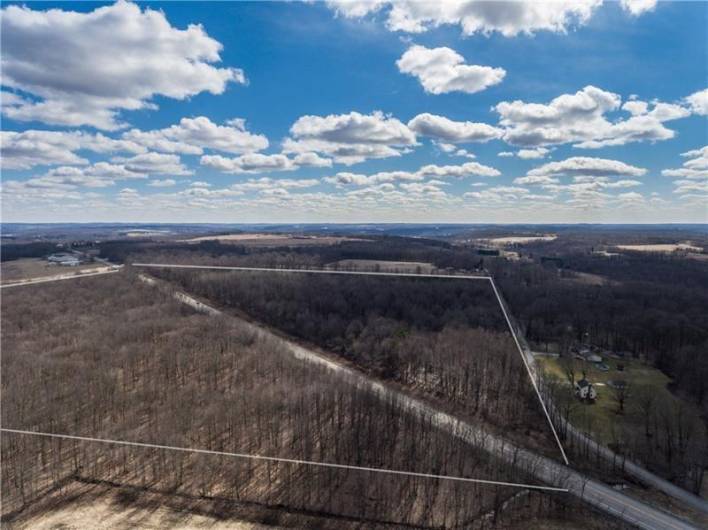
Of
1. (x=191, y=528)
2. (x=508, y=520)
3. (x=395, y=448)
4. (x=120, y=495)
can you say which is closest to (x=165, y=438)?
(x=120, y=495)

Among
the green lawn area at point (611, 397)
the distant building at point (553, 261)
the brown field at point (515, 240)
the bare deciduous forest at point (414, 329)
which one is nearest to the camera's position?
the green lawn area at point (611, 397)

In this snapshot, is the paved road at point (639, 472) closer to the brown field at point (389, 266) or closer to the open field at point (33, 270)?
the brown field at point (389, 266)

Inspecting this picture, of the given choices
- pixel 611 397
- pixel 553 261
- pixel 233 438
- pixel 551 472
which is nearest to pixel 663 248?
pixel 553 261

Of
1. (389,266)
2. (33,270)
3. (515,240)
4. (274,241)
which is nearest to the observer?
(33,270)

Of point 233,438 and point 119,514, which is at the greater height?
point 233,438

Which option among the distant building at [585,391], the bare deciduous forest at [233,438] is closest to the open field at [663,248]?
the distant building at [585,391]

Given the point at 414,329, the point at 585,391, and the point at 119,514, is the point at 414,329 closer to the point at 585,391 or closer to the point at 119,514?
the point at 585,391
